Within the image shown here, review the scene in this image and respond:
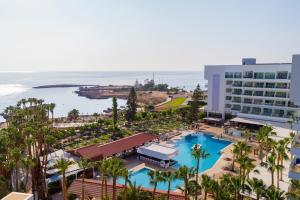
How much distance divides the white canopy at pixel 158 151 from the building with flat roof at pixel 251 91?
29.5m

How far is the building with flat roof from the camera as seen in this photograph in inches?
2440

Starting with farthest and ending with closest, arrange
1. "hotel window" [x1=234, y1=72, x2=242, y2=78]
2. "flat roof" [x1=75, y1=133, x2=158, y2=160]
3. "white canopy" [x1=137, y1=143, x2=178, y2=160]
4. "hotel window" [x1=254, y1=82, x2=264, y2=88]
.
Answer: "hotel window" [x1=234, y1=72, x2=242, y2=78] < "hotel window" [x1=254, y1=82, x2=264, y2=88] < "white canopy" [x1=137, y1=143, x2=178, y2=160] < "flat roof" [x1=75, y1=133, x2=158, y2=160]

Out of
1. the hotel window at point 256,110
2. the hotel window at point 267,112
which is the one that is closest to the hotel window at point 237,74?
the hotel window at point 256,110

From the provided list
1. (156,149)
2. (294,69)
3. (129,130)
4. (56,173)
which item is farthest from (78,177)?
(294,69)

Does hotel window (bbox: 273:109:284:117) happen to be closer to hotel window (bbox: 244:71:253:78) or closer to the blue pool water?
hotel window (bbox: 244:71:253:78)

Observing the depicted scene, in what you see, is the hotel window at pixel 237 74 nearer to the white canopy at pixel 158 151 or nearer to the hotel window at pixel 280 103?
the hotel window at pixel 280 103

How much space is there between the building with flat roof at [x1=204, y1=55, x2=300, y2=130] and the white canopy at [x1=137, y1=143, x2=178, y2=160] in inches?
1160

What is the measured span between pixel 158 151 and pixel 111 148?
7230mm

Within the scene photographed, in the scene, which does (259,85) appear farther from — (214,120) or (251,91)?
(214,120)

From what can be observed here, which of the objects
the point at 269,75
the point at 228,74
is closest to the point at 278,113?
the point at 269,75

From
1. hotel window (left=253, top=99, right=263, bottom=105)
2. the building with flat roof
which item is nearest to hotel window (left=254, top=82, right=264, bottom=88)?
the building with flat roof

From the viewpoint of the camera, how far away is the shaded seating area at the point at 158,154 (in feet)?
138

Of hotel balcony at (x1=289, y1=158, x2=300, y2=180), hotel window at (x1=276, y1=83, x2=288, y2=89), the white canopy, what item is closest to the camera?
hotel balcony at (x1=289, y1=158, x2=300, y2=180)

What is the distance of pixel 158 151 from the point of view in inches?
1689
